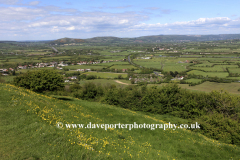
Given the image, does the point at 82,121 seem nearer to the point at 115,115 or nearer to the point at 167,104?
the point at 115,115

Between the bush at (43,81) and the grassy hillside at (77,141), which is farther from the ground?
the bush at (43,81)

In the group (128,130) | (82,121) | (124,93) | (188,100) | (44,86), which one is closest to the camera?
(82,121)

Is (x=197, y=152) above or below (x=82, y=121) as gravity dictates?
below

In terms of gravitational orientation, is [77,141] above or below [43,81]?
below

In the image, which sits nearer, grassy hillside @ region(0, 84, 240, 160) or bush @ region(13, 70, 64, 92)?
grassy hillside @ region(0, 84, 240, 160)

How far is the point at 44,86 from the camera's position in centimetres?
2769

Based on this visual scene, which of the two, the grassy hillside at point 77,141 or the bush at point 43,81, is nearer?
the grassy hillside at point 77,141

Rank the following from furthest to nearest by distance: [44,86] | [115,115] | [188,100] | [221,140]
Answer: [188,100] < [44,86] < [115,115] < [221,140]

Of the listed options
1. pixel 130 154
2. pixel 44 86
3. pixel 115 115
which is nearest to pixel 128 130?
pixel 115 115

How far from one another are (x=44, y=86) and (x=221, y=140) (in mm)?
29906

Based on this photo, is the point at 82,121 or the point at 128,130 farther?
the point at 128,130

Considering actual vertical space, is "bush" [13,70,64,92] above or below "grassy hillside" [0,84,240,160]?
above

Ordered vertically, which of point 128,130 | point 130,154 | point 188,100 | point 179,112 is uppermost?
point 130,154

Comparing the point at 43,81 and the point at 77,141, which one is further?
the point at 43,81
